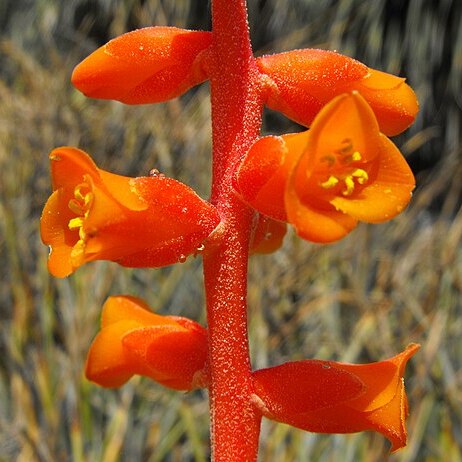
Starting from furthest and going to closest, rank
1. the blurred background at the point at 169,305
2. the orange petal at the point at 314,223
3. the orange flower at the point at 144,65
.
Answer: the blurred background at the point at 169,305
the orange flower at the point at 144,65
the orange petal at the point at 314,223

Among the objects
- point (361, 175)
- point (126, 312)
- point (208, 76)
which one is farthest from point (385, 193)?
point (126, 312)

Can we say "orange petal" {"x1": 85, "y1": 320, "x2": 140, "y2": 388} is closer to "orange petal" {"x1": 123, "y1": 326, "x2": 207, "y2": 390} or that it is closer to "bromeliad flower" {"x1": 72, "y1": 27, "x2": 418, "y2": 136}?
"orange petal" {"x1": 123, "y1": 326, "x2": 207, "y2": 390}

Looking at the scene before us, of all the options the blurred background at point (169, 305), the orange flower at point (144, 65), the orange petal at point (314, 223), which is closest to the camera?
the orange petal at point (314, 223)

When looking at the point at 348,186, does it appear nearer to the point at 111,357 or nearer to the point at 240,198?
the point at 240,198

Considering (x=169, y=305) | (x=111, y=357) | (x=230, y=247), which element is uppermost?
(x=230, y=247)

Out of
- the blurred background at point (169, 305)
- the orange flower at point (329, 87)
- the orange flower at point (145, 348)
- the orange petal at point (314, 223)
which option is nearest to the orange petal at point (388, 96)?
the orange flower at point (329, 87)

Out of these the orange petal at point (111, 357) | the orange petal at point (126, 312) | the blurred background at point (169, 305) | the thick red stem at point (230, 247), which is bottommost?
the blurred background at point (169, 305)

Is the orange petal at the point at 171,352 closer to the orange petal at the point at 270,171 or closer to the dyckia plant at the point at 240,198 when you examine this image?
the dyckia plant at the point at 240,198
